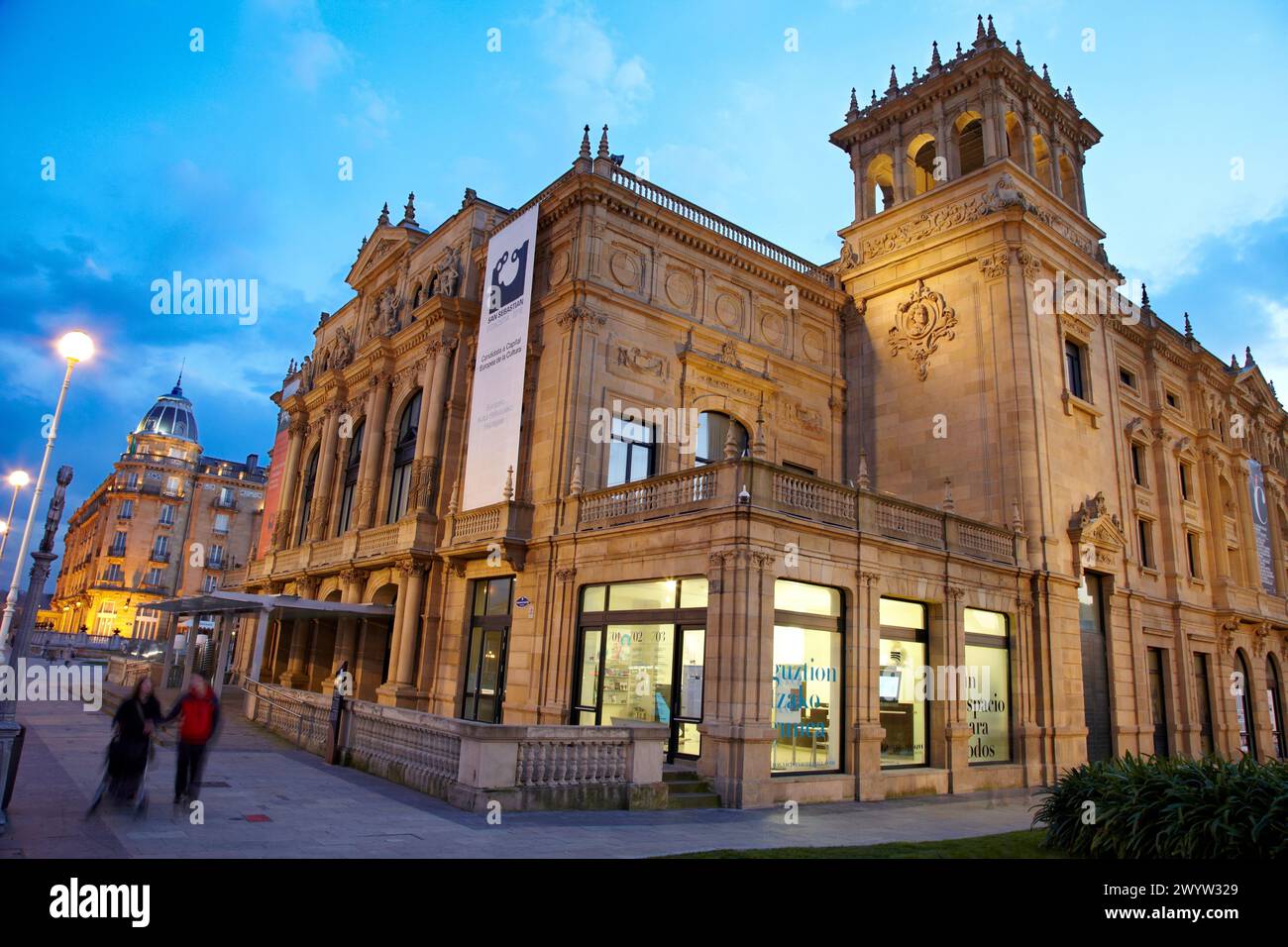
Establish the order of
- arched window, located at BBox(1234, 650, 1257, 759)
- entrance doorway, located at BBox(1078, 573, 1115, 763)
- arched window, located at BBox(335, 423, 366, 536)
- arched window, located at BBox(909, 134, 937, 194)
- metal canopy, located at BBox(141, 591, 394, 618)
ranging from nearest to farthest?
metal canopy, located at BBox(141, 591, 394, 618)
entrance doorway, located at BBox(1078, 573, 1115, 763)
arched window, located at BBox(909, 134, 937, 194)
arched window, located at BBox(1234, 650, 1257, 759)
arched window, located at BBox(335, 423, 366, 536)

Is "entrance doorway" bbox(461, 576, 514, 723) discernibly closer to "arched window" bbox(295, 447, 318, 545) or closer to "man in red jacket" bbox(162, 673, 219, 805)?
"man in red jacket" bbox(162, 673, 219, 805)

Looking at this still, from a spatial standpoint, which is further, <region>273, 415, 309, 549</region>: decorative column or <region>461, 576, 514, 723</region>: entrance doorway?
<region>273, 415, 309, 549</region>: decorative column

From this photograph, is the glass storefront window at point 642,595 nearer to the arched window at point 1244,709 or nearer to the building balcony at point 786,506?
the building balcony at point 786,506

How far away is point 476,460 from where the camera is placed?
927 inches

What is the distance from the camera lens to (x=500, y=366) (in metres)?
23.3

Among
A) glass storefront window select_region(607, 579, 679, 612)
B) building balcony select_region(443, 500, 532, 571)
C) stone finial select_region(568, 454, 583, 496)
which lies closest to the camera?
glass storefront window select_region(607, 579, 679, 612)

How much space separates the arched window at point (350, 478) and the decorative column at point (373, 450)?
6.83 ft

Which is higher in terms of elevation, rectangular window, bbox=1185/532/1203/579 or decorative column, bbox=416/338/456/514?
decorative column, bbox=416/338/456/514

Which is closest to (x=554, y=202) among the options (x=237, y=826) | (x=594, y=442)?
(x=594, y=442)

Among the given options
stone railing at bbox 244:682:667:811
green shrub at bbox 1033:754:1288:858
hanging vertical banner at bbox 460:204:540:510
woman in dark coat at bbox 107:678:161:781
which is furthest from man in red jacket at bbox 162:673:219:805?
hanging vertical banner at bbox 460:204:540:510

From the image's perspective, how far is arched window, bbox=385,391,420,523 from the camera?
2831 cm

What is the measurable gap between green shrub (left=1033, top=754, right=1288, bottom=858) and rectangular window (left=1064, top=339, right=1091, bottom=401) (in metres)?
17.0

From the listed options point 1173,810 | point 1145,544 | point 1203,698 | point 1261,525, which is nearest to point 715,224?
point 1145,544
